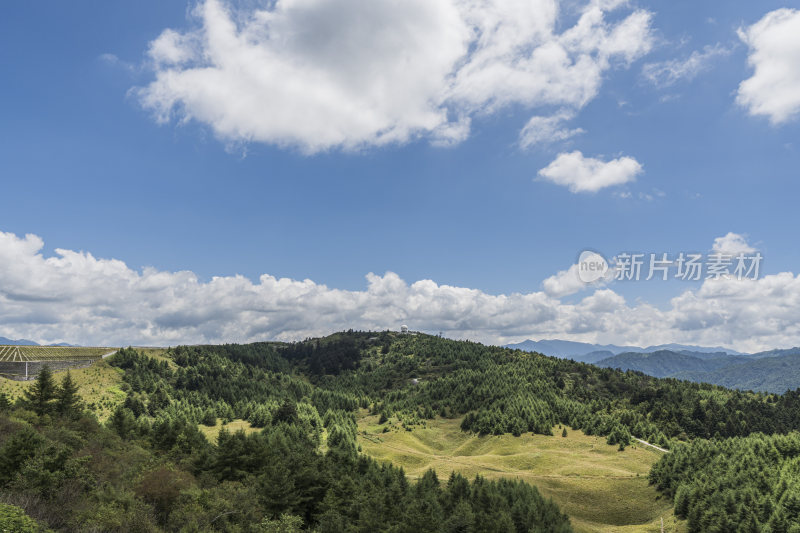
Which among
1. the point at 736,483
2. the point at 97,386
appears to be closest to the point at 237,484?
the point at 736,483

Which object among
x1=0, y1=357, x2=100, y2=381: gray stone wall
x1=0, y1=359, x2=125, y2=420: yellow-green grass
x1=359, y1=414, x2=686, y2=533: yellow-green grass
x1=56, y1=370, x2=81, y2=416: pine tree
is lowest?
x1=359, y1=414, x2=686, y2=533: yellow-green grass

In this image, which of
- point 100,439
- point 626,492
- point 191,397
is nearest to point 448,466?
point 626,492

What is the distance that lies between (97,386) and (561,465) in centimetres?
14726

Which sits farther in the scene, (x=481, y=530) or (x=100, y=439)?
(x=100, y=439)

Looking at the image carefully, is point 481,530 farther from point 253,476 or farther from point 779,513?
point 779,513

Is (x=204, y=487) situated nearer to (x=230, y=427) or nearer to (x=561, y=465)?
(x=230, y=427)

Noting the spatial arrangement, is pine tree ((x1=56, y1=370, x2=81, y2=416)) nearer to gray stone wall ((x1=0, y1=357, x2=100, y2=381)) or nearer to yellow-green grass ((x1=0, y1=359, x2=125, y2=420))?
yellow-green grass ((x1=0, y1=359, x2=125, y2=420))

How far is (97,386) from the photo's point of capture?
470 feet

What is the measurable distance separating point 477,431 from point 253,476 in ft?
402

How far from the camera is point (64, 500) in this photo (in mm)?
39312

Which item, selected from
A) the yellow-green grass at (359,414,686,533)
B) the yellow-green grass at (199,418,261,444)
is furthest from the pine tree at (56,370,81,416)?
the yellow-green grass at (359,414,686,533)

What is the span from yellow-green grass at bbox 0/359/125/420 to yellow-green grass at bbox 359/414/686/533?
259 ft

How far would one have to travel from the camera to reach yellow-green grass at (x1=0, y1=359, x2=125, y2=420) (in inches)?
4533

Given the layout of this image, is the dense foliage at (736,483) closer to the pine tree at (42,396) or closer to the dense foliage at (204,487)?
the dense foliage at (204,487)
